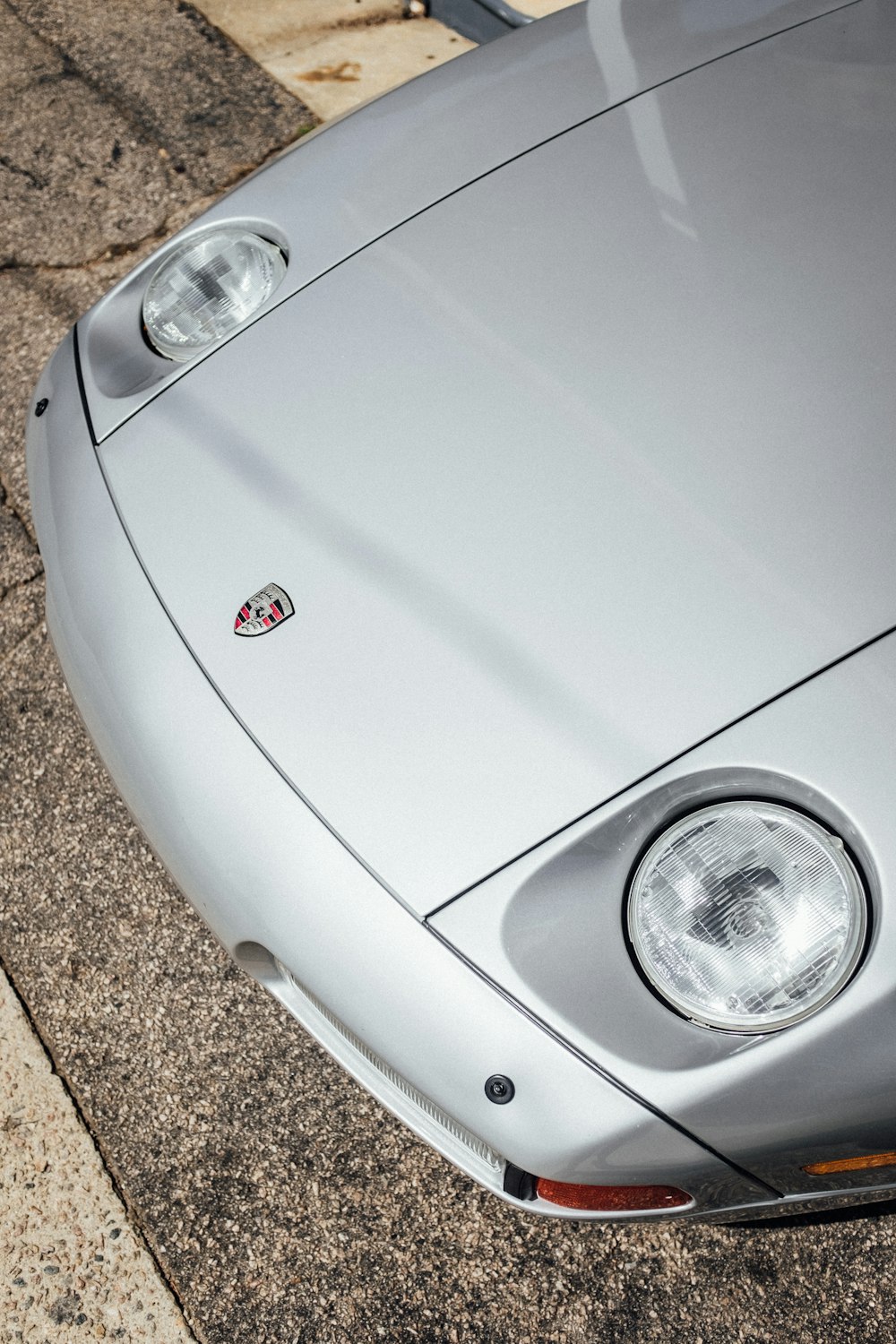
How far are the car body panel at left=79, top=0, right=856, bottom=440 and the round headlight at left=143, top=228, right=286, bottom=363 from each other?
37 mm

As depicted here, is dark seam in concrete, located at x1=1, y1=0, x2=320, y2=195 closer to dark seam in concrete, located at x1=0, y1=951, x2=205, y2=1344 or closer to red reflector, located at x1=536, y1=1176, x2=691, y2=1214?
dark seam in concrete, located at x1=0, y1=951, x2=205, y2=1344

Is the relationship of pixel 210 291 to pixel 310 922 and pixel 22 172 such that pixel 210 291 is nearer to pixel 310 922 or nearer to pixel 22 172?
pixel 310 922

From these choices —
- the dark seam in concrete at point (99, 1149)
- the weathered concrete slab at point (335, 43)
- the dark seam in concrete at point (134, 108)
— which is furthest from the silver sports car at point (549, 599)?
the weathered concrete slab at point (335, 43)

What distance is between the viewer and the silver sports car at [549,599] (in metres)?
1.27

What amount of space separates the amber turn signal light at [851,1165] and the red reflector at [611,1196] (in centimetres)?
16

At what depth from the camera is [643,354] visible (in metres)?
1.59

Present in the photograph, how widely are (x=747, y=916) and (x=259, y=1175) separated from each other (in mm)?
1005

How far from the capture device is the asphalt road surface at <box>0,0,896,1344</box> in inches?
67.0

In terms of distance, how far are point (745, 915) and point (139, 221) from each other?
113 inches

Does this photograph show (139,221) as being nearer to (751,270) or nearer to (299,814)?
(751,270)

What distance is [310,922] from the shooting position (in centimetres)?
137

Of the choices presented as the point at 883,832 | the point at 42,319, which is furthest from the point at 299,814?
the point at 42,319

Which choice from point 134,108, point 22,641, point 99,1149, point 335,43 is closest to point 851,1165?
point 99,1149

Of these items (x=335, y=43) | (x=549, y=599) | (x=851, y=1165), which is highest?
(x=335, y=43)
